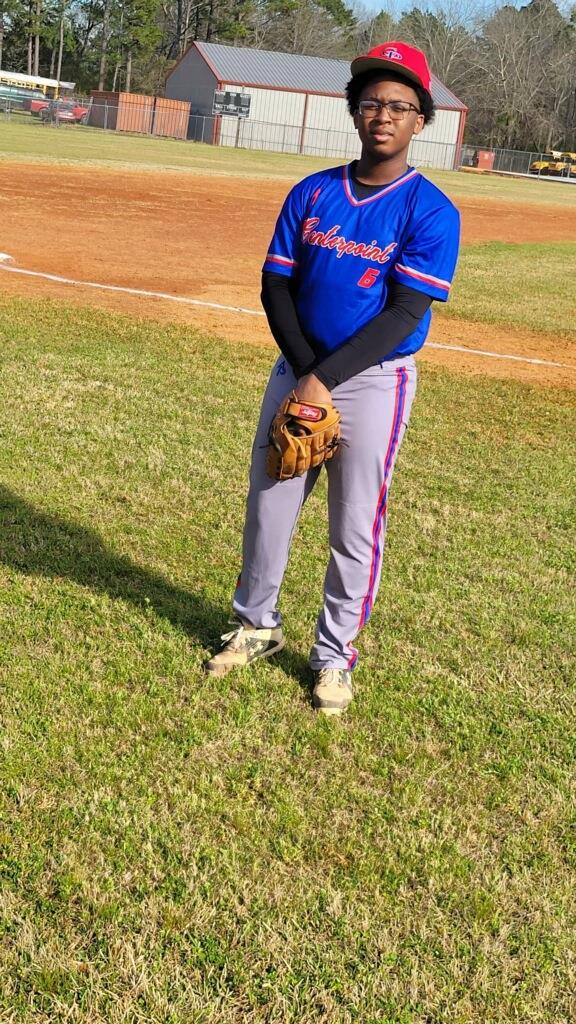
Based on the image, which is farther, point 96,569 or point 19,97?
point 19,97

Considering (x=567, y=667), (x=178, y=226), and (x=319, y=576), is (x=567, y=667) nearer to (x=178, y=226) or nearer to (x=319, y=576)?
(x=319, y=576)

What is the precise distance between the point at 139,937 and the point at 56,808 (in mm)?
549

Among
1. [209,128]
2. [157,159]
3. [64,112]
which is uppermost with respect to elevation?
[209,128]

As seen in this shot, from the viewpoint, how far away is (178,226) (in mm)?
17203

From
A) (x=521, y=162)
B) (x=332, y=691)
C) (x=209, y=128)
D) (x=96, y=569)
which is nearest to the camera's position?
(x=332, y=691)

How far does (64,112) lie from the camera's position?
52.6m

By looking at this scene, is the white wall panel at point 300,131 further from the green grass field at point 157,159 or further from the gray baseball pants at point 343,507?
the gray baseball pants at point 343,507

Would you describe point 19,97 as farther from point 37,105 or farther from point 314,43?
point 314,43

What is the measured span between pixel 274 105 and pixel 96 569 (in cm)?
5902

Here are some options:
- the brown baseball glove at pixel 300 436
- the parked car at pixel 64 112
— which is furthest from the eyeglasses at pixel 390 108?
the parked car at pixel 64 112

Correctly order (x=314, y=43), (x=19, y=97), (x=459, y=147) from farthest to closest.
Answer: (x=314, y=43), (x=459, y=147), (x=19, y=97)

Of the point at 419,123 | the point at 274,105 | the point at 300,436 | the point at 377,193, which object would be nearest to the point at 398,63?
the point at 419,123

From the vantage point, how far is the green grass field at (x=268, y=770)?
236cm

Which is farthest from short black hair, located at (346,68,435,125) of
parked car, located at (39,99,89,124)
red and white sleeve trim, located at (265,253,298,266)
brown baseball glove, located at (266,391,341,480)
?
parked car, located at (39,99,89,124)
